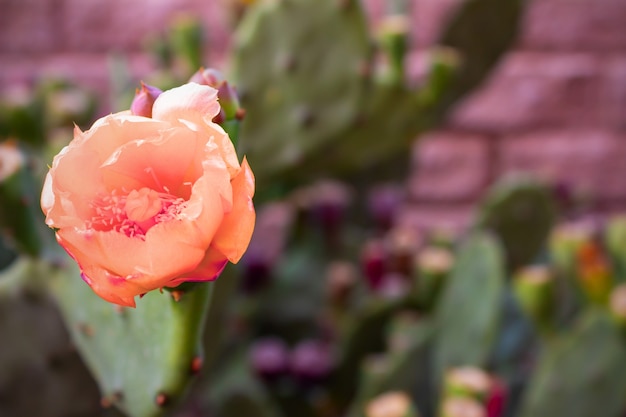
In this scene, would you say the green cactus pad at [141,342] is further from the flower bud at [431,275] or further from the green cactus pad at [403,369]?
the flower bud at [431,275]

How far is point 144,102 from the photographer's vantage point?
218 millimetres

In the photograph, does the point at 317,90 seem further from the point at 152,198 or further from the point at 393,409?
the point at 152,198

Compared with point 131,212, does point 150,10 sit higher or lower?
lower

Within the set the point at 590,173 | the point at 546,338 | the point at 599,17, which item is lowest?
the point at 590,173

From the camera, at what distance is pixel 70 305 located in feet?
1.50

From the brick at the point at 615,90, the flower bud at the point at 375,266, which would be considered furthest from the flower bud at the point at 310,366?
the brick at the point at 615,90

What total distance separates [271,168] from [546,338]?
325mm

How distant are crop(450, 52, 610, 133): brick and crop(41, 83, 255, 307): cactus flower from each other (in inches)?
45.2

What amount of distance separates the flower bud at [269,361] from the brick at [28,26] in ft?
2.53

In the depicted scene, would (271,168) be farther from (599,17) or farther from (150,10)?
(599,17)

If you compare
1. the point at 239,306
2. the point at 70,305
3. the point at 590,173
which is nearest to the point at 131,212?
the point at 70,305

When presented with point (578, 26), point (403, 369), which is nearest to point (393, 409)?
point (403, 369)

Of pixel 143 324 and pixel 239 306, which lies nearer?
pixel 143 324

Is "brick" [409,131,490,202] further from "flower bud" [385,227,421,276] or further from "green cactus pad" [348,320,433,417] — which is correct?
"green cactus pad" [348,320,433,417]
